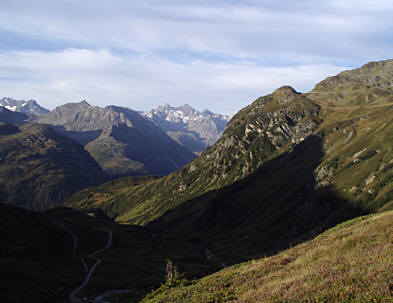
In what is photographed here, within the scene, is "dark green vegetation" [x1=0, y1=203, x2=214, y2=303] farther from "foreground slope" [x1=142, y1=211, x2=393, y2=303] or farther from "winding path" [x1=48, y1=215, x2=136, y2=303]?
"foreground slope" [x1=142, y1=211, x2=393, y2=303]

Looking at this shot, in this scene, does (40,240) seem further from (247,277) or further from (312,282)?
(312,282)

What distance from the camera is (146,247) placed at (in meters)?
181

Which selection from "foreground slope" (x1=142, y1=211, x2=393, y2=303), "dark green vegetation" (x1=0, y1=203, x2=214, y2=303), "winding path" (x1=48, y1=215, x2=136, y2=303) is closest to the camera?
"foreground slope" (x1=142, y1=211, x2=393, y2=303)

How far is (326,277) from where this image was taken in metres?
19.0

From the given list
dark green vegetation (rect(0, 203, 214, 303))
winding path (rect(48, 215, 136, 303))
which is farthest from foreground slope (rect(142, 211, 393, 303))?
winding path (rect(48, 215, 136, 303))

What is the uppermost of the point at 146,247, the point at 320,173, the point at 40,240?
the point at 320,173

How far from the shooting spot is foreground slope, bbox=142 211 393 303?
52.2ft

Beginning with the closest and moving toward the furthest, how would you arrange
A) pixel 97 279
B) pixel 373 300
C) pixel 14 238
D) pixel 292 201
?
pixel 373 300
pixel 97 279
pixel 14 238
pixel 292 201

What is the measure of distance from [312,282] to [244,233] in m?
189

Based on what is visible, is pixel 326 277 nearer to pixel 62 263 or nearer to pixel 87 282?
pixel 87 282

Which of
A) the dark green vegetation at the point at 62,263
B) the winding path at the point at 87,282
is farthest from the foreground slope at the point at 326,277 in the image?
the winding path at the point at 87,282

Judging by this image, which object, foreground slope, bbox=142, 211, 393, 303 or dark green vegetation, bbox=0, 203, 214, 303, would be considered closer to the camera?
foreground slope, bbox=142, 211, 393, 303

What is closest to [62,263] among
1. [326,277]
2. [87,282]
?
[87,282]

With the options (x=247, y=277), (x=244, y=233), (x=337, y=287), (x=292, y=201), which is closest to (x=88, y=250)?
(x=244, y=233)
